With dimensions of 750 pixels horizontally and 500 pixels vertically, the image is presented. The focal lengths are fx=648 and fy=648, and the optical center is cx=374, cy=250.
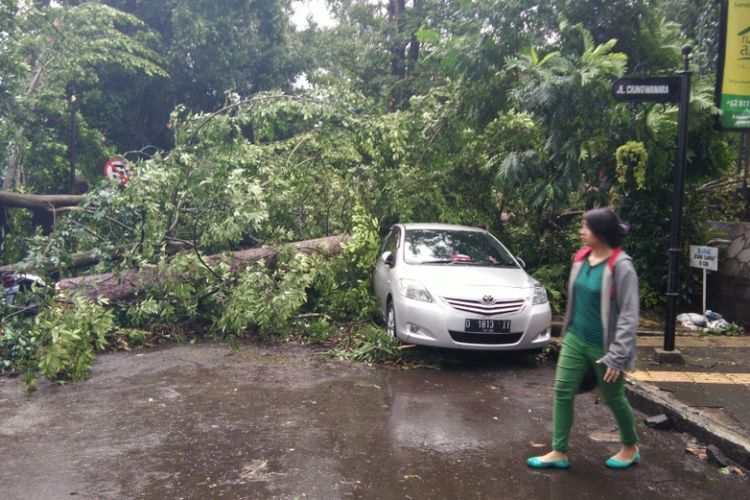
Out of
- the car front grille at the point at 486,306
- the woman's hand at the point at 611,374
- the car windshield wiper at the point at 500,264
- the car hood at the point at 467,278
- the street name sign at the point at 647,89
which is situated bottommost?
the car front grille at the point at 486,306

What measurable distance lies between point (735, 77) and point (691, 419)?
473 cm

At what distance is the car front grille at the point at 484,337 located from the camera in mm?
7195

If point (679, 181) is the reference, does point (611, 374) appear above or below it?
below

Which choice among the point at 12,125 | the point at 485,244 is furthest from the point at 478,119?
the point at 12,125

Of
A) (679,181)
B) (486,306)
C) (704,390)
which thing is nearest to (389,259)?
(486,306)

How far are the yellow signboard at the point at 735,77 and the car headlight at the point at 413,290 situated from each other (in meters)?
4.24

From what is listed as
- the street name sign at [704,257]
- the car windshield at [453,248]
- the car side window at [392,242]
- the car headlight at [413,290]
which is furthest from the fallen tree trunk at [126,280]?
the street name sign at [704,257]

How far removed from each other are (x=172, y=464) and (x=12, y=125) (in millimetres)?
12431

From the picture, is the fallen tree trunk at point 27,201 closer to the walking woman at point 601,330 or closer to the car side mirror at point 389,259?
the car side mirror at point 389,259

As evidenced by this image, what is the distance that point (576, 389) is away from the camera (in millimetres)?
4391

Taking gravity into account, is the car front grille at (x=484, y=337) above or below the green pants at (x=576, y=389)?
below

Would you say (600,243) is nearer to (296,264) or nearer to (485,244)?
(485,244)

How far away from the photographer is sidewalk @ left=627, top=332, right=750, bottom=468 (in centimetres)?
502

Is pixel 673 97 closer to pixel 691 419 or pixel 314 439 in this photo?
pixel 691 419
